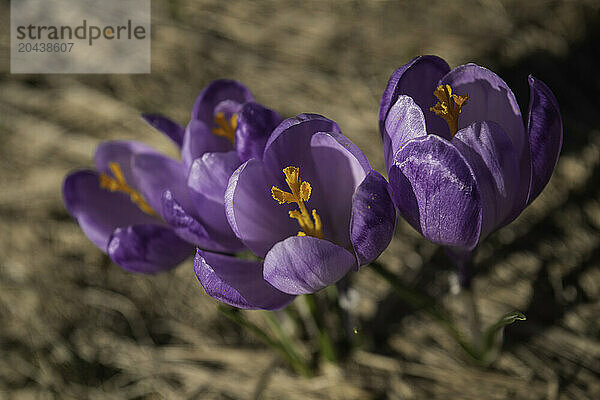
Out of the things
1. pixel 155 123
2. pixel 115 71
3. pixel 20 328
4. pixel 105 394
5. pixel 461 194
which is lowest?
pixel 105 394

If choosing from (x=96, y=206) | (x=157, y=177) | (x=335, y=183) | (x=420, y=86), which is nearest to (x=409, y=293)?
(x=335, y=183)

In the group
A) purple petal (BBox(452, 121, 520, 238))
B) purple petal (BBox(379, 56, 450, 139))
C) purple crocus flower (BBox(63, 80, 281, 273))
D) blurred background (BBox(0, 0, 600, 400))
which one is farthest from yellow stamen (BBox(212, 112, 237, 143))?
blurred background (BBox(0, 0, 600, 400))

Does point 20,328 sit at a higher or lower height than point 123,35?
lower

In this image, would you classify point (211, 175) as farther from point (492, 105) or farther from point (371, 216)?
point (492, 105)

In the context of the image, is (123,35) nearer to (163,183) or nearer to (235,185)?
(163,183)

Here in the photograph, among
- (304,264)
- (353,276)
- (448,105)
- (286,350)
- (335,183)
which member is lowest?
(286,350)

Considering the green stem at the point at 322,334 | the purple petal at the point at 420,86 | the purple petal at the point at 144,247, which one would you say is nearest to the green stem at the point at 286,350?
the green stem at the point at 322,334

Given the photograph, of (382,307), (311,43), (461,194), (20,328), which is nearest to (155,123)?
(461,194)
